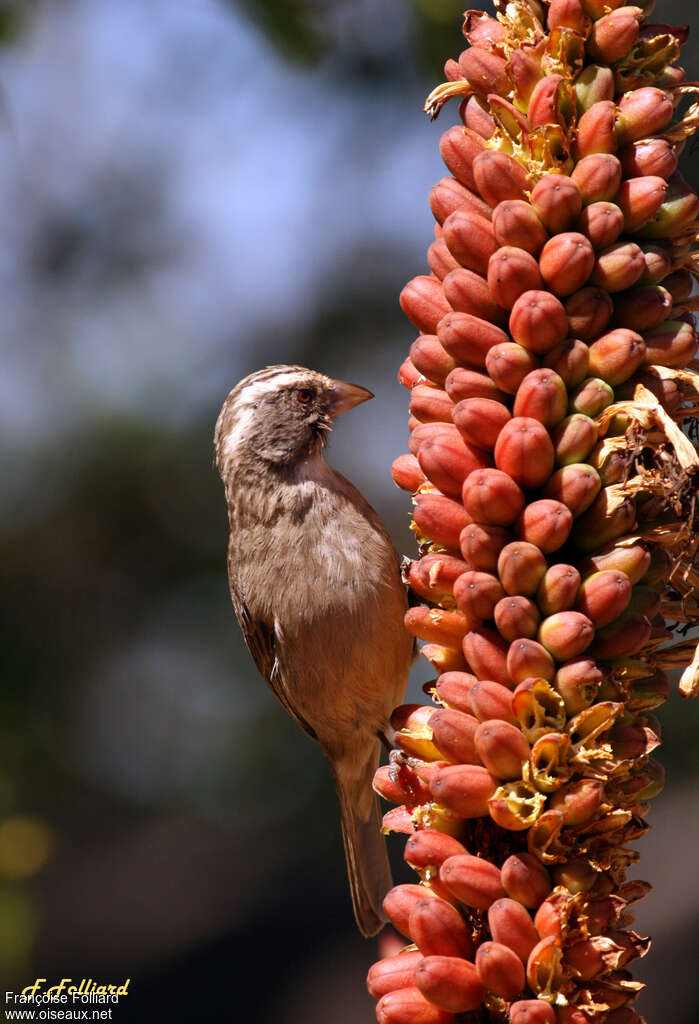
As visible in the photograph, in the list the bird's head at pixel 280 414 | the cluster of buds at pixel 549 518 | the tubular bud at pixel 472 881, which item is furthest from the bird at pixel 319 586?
the tubular bud at pixel 472 881

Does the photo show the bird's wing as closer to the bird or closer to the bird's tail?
the bird

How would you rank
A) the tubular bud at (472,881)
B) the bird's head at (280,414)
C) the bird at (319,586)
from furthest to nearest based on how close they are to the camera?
the bird's head at (280,414)
the bird at (319,586)
the tubular bud at (472,881)

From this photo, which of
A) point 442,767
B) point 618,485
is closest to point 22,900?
point 442,767

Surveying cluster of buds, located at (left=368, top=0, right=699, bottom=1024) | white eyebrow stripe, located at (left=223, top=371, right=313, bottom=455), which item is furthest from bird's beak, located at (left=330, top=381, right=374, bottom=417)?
cluster of buds, located at (left=368, top=0, right=699, bottom=1024)

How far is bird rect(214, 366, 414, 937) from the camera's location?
350 centimetres

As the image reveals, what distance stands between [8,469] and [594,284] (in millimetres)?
4036

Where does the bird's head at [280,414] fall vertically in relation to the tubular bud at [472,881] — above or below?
above

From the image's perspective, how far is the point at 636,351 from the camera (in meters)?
1.85

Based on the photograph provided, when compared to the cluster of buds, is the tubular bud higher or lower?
lower

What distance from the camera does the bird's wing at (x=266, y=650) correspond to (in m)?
3.86

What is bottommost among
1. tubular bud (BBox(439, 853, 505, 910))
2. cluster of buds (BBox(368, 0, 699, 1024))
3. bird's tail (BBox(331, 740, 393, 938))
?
bird's tail (BBox(331, 740, 393, 938))

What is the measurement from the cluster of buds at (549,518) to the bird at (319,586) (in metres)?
1.41

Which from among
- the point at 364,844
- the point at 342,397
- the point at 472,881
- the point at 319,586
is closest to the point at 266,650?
the point at 319,586

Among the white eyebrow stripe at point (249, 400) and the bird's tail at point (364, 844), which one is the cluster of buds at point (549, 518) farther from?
the bird's tail at point (364, 844)
